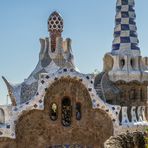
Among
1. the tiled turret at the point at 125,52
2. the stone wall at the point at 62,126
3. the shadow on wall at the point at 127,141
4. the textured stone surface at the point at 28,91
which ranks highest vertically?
the tiled turret at the point at 125,52

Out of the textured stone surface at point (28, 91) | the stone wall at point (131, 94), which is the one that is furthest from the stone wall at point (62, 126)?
the stone wall at point (131, 94)

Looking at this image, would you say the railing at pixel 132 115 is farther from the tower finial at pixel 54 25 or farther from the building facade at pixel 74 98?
the tower finial at pixel 54 25

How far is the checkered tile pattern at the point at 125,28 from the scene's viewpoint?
16.0 meters

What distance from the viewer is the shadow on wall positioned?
6.77 meters

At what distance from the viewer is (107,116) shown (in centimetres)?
1377

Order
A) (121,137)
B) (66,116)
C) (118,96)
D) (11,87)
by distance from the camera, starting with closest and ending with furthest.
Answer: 1. (121,137)
2. (66,116)
3. (11,87)
4. (118,96)

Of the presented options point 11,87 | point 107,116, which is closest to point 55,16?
point 11,87

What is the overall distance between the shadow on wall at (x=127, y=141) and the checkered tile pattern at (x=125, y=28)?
27.7 ft

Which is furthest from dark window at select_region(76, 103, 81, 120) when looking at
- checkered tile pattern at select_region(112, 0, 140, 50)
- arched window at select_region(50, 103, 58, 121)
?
checkered tile pattern at select_region(112, 0, 140, 50)

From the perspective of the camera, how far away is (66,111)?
13336 millimetres


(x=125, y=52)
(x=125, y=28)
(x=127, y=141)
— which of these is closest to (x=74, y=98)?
(x=125, y=52)

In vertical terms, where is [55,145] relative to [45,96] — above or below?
below

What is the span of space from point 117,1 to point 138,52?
6.56 ft

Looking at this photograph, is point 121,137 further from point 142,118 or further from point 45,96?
point 142,118
